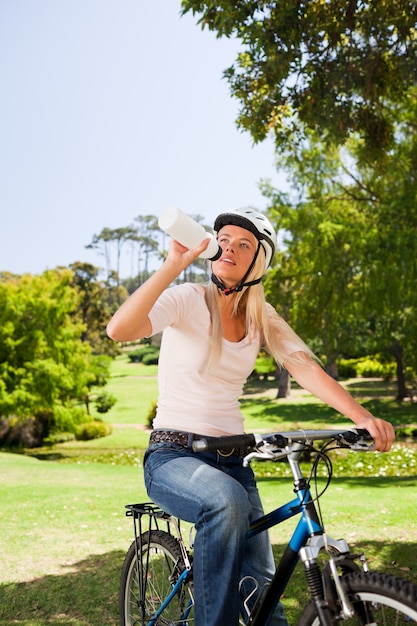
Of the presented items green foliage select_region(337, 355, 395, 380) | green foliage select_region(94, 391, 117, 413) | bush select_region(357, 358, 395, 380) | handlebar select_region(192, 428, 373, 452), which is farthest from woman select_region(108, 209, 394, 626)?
green foliage select_region(337, 355, 395, 380)

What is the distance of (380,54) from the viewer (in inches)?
327

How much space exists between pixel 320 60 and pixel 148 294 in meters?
6.34

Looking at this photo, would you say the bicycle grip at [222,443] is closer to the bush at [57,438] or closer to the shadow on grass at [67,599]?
the shadow on grass at [67,599]

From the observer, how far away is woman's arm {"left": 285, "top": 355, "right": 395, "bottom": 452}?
2.73m

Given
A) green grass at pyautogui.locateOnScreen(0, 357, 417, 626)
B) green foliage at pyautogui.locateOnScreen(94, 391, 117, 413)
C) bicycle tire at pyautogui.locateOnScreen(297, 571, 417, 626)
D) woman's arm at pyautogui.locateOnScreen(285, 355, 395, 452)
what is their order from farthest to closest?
green foliage at pyautogui.locateOnScreen(94, 391, 117, 413) < green grass at pyautogui.locateOnScreen(0, 357, 417, 626) < woman's arm at pyautogui.locateOnScreen(285, 355, 395, 452) < bicycle tire at pyautogui.locateOnScreen(297, 571, 417, 626)

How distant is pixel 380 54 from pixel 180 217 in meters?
6.54

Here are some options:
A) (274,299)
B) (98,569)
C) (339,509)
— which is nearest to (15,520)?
(98,569)

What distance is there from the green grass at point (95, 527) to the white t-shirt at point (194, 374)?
8.72ft

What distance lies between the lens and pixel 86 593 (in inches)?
229

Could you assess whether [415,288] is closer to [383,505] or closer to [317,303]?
[317,303]

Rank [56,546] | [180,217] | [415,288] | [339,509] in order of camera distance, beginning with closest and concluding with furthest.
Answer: [180,217], [56,546], [339,509], [415,288]

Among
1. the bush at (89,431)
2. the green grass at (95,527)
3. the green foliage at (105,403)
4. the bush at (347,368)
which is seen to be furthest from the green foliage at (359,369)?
the green grass at (95,527)

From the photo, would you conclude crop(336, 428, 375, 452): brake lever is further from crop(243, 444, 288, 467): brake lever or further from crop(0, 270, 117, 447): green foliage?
crop(0, 270, 117, 447): green foliage

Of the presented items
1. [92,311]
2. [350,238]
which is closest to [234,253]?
[350,238]
